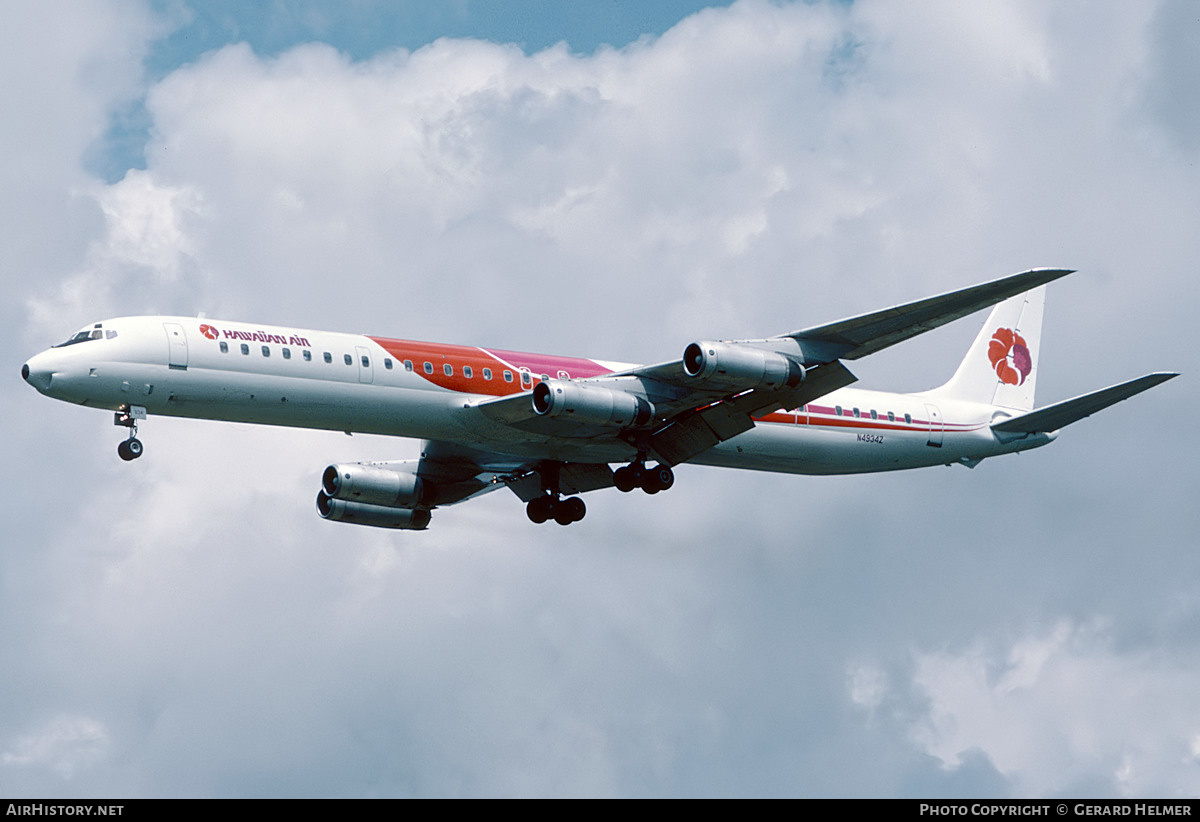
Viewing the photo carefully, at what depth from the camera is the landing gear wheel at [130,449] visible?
140ft

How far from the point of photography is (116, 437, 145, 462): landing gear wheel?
42625mm

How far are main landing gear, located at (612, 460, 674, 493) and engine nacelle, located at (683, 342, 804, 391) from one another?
529 cm

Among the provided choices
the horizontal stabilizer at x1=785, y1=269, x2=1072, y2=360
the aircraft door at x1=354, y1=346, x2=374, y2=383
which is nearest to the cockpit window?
the aircraft door at x1=354, y1=346, x2=374, y2=383

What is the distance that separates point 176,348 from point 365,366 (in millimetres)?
4993

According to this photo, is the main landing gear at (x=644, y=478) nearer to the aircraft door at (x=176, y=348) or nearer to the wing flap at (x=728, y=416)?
the wing flap at (x=728, y=416)

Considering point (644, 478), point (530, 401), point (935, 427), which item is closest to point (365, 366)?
point (530, 401)

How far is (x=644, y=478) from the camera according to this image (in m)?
50.0

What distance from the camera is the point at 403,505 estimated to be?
54.7 meters

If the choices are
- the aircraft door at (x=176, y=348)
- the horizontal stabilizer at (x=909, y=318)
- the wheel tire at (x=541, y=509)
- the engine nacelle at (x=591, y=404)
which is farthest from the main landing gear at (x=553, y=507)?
the aircraft door at (x=176, y=348)

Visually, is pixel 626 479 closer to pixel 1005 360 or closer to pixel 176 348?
pixel 176 348

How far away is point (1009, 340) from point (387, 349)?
26.9 m

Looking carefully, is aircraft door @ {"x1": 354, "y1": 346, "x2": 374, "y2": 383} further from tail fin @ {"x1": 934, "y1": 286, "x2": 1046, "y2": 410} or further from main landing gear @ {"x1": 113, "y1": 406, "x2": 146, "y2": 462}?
tail fin @ {"x1": 934, "y1": 286, "x2": 1046, "y2": 410}
